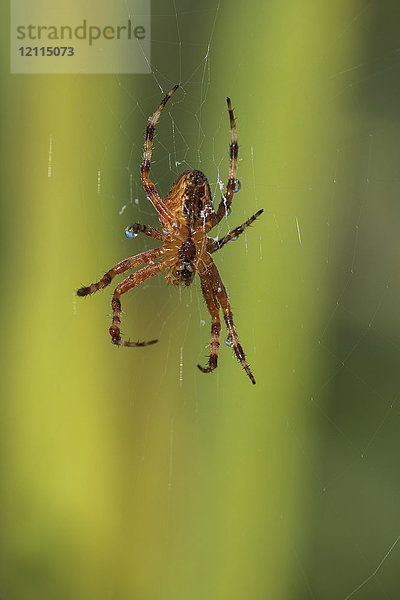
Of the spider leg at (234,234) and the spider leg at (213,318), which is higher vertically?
the spider leg at (234,234)

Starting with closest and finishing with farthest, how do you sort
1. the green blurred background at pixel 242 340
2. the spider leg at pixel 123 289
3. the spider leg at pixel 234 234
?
the spider leg at pixel 234 234 → the green blurred background at pixel 242 340 → the spider leg at pixel 123 289

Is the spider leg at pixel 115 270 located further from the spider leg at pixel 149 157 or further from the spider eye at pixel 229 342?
the spider eye at pixel 229 342

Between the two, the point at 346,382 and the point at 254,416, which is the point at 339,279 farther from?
the point at 254,416

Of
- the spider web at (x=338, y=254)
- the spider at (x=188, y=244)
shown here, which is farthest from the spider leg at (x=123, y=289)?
the spider web at (x=338, y=254)

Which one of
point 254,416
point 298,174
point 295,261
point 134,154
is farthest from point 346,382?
point 134,154

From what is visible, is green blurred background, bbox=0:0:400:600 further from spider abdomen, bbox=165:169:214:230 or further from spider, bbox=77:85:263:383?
spider abdomen, bbox=165:169:214:230

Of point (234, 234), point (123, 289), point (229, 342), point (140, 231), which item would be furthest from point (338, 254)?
point (123, 289)
